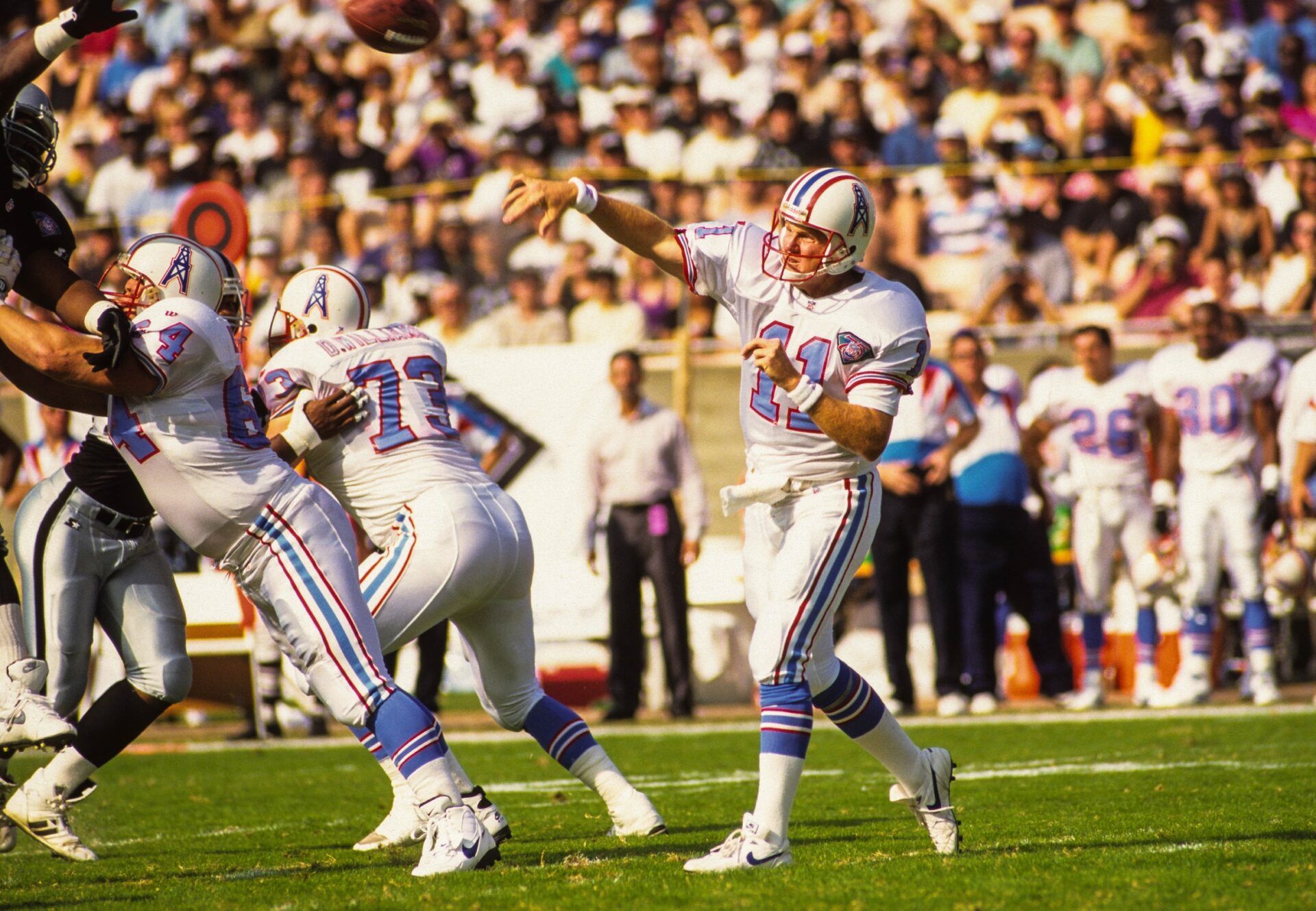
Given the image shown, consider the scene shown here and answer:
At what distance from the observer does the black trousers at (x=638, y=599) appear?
1024 cm

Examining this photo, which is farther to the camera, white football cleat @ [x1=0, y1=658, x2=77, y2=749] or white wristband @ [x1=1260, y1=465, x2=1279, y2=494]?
white wristband @ [x1=1260, y1=465, x2=1279, y2=494]

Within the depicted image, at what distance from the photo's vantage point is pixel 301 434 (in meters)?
5.12

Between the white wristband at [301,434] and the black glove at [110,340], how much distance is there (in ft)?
2.30

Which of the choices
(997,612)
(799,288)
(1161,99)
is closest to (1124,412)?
(997,612)

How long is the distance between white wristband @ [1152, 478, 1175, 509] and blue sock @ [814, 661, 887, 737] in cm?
585

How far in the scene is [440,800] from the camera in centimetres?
458

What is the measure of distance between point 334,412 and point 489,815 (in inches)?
54.1

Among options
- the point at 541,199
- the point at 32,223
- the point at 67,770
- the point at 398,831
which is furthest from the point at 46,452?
the point at 541,199

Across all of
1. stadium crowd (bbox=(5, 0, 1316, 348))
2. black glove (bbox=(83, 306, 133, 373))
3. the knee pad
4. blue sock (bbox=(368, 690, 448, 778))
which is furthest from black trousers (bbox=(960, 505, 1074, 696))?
black glove (bbox=(83, 306, 133, 373))

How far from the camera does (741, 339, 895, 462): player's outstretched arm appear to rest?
448cm

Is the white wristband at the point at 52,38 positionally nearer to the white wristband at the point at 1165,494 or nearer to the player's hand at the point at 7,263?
the player's hand at the point at 7,263

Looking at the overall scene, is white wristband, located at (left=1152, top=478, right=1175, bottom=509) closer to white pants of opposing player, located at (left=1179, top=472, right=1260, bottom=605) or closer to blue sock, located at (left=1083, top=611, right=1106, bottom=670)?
white pants of opposing player, located at (left=1179, top=472, right=1260, bottom=605)

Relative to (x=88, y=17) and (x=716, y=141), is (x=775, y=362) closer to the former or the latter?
(x=88, y=17)

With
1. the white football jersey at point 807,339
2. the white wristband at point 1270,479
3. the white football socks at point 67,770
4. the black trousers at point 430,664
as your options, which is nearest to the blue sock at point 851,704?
the white football jersey at point 807,339
